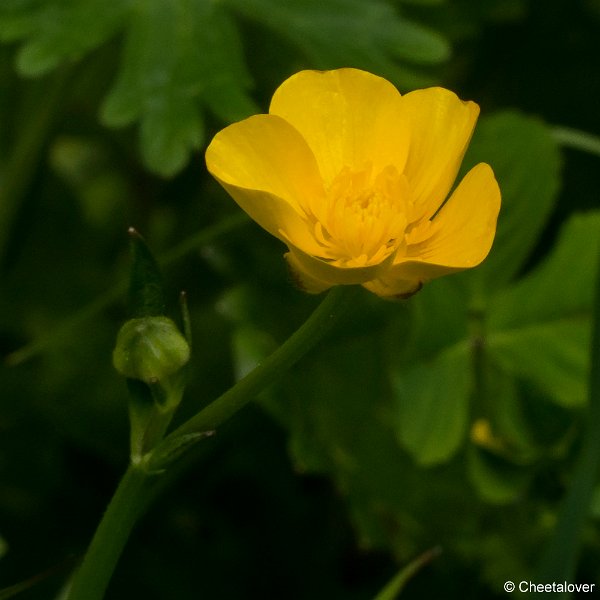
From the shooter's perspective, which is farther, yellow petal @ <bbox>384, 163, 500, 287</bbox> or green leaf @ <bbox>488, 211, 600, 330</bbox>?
green leaf @ <bbox>488, 211, 600, 330</bbox>

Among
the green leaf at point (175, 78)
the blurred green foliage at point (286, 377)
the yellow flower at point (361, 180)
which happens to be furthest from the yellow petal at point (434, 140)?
the green leaf at point (175, 78)

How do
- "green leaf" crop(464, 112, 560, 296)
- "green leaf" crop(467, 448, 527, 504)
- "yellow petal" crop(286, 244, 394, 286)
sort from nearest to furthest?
"yellow petal" crop(286, 244, 394, 286), "green leaf" crop(467, 448, 527, 504), "green leaf" crop(464, 112, 560, 296)

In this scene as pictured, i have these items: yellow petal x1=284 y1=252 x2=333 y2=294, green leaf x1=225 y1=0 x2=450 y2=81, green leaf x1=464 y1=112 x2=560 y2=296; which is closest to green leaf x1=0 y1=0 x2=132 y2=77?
green leaf x1=225 y1=0 x2=450 y2=81

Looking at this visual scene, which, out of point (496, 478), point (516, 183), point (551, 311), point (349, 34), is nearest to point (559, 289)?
point (551, 311)

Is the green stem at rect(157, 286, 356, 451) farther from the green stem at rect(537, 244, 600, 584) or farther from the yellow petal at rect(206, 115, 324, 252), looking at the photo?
the green stem at rect(537, 244, 600, 584)

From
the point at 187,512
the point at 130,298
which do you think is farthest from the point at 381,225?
the point at 187,512

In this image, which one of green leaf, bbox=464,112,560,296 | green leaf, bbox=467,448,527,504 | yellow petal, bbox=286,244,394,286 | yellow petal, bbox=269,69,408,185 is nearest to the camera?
yellow petal, bbox=286,244,394,286

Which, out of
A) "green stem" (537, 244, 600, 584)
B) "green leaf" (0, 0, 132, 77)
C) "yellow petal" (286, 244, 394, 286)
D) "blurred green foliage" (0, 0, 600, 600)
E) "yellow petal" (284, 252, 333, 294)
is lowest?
"blurred green foliage" (0, 0, 600, 600)

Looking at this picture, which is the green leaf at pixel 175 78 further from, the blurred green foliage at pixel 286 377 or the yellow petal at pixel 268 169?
the yellow petal at pixel 268 169
